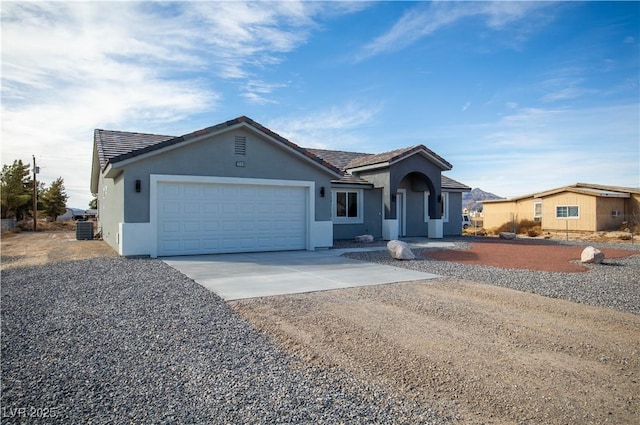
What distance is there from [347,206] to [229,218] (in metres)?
7.34

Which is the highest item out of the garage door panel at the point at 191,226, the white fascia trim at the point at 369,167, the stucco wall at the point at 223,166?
the white fascia trim at the point at 369,167

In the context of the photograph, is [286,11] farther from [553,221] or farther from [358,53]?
[553,221]

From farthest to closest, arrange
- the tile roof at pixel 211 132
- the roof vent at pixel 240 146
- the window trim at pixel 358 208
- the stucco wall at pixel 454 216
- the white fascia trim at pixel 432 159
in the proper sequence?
1. the stucco wall at pixel 454 216
2. the white fascia trim at pixel 432 159
3. the window trim at pixel 358 208
4. the roof vent at pixel 240 146
5. the tile roof at pixel 211 132

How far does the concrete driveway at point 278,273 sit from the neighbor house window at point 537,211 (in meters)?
24.1

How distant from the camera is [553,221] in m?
28.6

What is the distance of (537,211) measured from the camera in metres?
30.5

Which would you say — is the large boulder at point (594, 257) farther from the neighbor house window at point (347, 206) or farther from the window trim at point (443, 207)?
the window trim at point (443, 207)

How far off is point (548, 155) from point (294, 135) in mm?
15976

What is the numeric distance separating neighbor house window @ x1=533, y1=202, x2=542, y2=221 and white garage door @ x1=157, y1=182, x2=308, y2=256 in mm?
23525

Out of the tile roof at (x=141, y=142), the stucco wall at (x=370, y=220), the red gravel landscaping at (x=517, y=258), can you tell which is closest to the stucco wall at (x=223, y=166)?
the tile roof at (x=141, y=142)

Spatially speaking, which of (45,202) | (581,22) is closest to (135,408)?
(581,22)

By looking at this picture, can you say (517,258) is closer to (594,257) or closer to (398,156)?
(594,257)

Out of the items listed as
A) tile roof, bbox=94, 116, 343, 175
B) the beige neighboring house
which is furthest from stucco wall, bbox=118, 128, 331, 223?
the beige neighboring house

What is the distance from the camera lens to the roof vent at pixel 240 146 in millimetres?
13680
